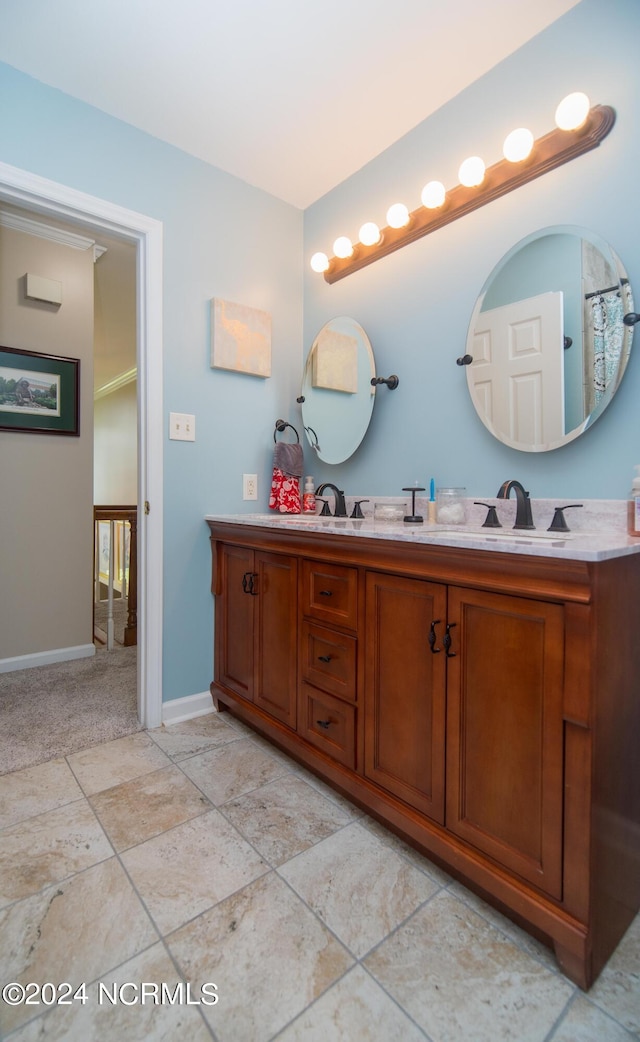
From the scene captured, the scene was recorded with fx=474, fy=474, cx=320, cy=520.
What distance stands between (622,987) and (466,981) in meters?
0.30

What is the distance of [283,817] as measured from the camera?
1414 mm

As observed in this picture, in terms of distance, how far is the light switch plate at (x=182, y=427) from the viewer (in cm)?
200

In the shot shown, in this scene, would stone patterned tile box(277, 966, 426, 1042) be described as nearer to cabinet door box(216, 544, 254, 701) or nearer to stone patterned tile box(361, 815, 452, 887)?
stone patterned tile box(361, 815, 452, 887)

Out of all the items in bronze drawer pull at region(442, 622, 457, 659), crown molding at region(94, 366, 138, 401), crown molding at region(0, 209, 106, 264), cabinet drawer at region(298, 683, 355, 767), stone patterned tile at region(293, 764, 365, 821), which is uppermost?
crown molding at region(0, 209, 106, 264)

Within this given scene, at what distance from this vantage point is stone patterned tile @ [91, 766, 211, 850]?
4.44ft

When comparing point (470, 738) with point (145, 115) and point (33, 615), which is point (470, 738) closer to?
point (145, 115)

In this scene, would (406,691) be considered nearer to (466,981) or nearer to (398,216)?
(466,981)

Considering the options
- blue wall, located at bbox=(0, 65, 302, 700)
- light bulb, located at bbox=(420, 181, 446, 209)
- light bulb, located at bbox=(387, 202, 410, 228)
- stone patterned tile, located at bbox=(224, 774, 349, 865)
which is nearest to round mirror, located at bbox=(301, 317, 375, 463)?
blue wall, located at bbox=(0, 65, 302, 700)

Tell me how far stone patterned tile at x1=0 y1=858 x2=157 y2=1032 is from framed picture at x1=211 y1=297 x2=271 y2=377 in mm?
1849

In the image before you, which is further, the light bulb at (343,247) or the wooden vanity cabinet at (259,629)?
the light bulb at (343,247)

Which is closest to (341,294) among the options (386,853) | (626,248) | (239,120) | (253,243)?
(253,243)

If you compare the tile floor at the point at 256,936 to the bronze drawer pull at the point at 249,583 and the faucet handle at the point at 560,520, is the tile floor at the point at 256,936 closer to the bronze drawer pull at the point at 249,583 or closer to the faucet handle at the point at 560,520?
the bronze drawer pull at the point at 249,583

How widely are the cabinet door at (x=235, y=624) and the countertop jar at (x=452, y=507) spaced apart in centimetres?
74

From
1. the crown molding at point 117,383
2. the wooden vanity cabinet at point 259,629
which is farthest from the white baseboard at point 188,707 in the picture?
the crown molding at point 117,383
